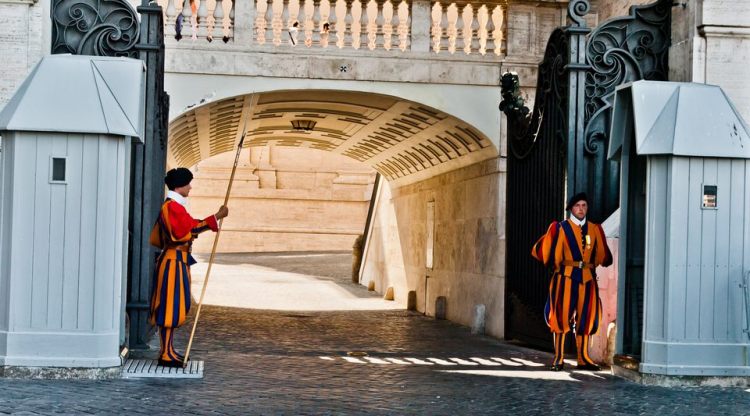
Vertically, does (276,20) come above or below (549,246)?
above

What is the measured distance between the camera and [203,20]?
1641 centimetres

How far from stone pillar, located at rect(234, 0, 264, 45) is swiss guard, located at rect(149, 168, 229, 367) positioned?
6054 mm

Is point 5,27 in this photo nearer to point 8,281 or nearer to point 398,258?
point 8,281

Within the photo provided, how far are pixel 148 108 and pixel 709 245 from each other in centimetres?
505

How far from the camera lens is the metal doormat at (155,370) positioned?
980 cm

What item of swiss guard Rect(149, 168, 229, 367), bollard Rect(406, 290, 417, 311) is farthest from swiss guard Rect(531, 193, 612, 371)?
bollard Rect(406, 290, 417, 311)

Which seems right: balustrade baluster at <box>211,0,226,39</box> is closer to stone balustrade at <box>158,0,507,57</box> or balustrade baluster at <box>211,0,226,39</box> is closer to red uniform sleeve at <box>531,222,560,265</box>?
stone balustrade at <box>158,0,507,57</box>

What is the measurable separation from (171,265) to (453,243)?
33.0ft

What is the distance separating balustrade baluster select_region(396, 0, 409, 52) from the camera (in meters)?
16.7

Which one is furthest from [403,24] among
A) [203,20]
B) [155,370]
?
[155,370]

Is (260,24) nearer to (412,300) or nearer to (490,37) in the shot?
(490,37)

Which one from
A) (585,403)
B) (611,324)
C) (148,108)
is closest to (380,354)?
(611,324)

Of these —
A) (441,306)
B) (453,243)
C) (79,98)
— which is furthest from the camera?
(441,306)

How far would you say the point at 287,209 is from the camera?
41.5 meters
